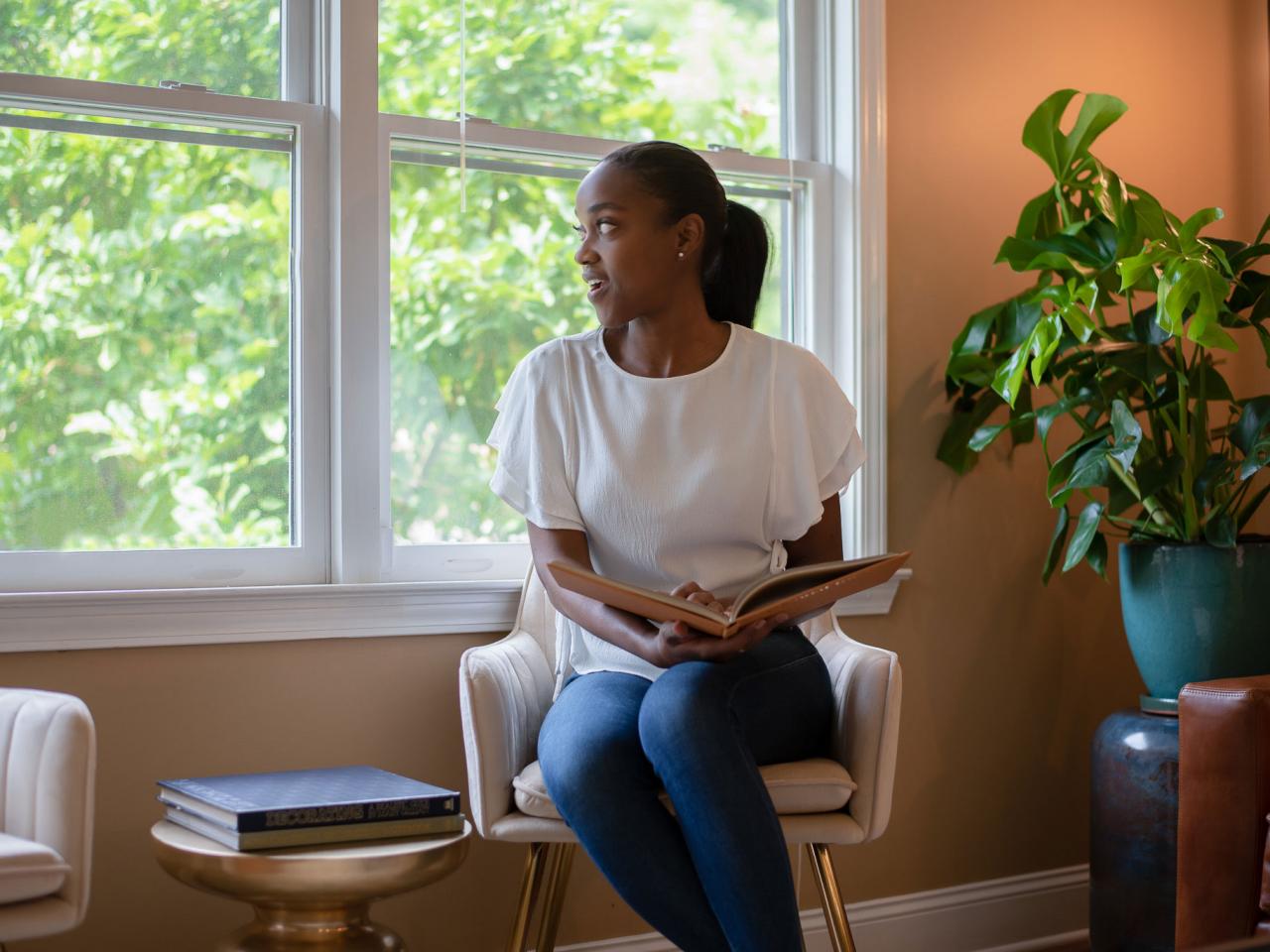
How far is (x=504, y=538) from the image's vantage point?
8.23 ft

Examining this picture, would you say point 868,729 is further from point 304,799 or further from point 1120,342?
point 1120,342

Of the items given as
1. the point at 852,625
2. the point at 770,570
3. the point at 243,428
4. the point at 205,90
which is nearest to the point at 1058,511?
the point at 852,625

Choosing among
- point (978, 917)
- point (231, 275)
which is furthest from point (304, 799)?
point (978, 917)

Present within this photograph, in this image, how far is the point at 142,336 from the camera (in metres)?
2.24

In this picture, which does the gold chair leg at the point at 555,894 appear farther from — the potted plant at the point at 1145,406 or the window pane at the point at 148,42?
the window pane at the point at 148,42

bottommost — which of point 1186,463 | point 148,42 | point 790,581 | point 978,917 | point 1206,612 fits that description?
point 978,917

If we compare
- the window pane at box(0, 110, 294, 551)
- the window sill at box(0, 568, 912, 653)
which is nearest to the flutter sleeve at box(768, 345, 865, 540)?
the window sill at box(0, 568, 912, 653)

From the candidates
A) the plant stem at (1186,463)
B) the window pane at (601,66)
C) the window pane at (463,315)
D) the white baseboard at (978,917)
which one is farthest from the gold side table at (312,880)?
the plant stem at (1186,463)

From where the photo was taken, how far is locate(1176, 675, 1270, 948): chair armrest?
6.02 feet

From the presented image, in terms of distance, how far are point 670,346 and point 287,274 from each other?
70cm

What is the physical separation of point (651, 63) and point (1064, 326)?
92 centimetres

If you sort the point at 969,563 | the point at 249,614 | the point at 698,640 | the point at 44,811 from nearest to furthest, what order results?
the point at 44,811 → the point at 698,640 → the point at 249,614 → the point at 969,563

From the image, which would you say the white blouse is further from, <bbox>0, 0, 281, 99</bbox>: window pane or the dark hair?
<bbox>0, 0, 281, 99</bbox>: window pane

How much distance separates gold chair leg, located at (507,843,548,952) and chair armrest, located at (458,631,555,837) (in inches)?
4.6
